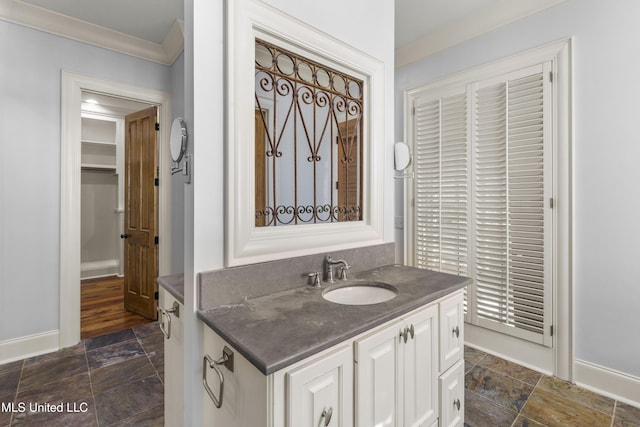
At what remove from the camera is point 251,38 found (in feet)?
4.02

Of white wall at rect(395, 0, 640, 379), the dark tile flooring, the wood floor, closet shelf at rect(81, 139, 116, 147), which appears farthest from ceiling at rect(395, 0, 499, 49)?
closet shelf at rect(81, 139, 116, 147)

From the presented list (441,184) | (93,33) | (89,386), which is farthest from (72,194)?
(441,184)

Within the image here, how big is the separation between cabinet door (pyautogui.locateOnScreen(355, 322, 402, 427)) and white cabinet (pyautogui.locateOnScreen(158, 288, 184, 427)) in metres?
0.76

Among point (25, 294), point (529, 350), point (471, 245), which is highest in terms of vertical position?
point (471, 245)

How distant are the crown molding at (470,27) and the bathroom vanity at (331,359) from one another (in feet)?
6.98

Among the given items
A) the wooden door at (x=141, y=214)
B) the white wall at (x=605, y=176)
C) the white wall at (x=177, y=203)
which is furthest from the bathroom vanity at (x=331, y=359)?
the wooden door at (x=141, y=214)

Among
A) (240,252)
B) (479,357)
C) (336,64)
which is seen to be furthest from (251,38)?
(479,357)

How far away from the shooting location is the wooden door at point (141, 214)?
10.1 feet

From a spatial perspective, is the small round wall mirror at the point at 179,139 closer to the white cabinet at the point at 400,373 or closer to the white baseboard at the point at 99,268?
the white cabinet at the point at 400,373

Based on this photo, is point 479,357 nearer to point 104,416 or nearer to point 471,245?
point 471,245

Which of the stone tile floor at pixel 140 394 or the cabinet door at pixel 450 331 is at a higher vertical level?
the cabinet door at pixel 450 331

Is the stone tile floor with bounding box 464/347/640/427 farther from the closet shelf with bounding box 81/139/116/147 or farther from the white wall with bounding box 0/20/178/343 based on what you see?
the closet shelf with bounding box 81/139/116/147

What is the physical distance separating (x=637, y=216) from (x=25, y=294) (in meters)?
4.39

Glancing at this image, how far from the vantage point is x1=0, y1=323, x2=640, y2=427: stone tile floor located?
66.9 inches
